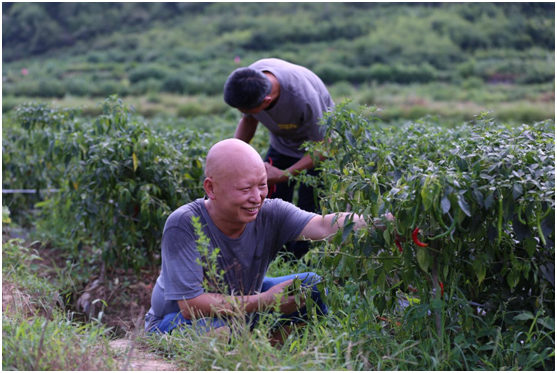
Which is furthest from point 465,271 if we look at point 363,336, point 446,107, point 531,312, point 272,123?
point 446,107

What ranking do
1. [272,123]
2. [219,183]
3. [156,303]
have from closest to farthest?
[219,183], [156,303], [272,123]

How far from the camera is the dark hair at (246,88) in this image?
3.96 meters

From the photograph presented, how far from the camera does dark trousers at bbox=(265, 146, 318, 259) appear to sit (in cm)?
440

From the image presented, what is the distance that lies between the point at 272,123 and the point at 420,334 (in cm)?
206

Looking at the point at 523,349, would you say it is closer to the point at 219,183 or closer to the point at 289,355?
the point at 289,355

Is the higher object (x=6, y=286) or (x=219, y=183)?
(x=219, y=183)

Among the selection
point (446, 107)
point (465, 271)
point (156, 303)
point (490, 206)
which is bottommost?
point (446, 107)

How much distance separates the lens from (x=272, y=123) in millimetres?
4391

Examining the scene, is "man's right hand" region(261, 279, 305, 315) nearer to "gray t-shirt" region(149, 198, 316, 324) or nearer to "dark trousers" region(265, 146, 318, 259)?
"gray t-shirt" region(149, 198, 316, 324)

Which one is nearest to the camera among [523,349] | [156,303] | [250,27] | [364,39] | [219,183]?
[523,349]

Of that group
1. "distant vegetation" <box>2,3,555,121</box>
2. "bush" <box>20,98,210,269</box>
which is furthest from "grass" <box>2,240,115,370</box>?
"distant vegetation" <box>2,3,555,121</box>

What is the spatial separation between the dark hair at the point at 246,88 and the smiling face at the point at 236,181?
1.10 m

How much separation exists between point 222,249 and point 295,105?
4.63ft

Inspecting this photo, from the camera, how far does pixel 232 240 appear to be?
303 cm
